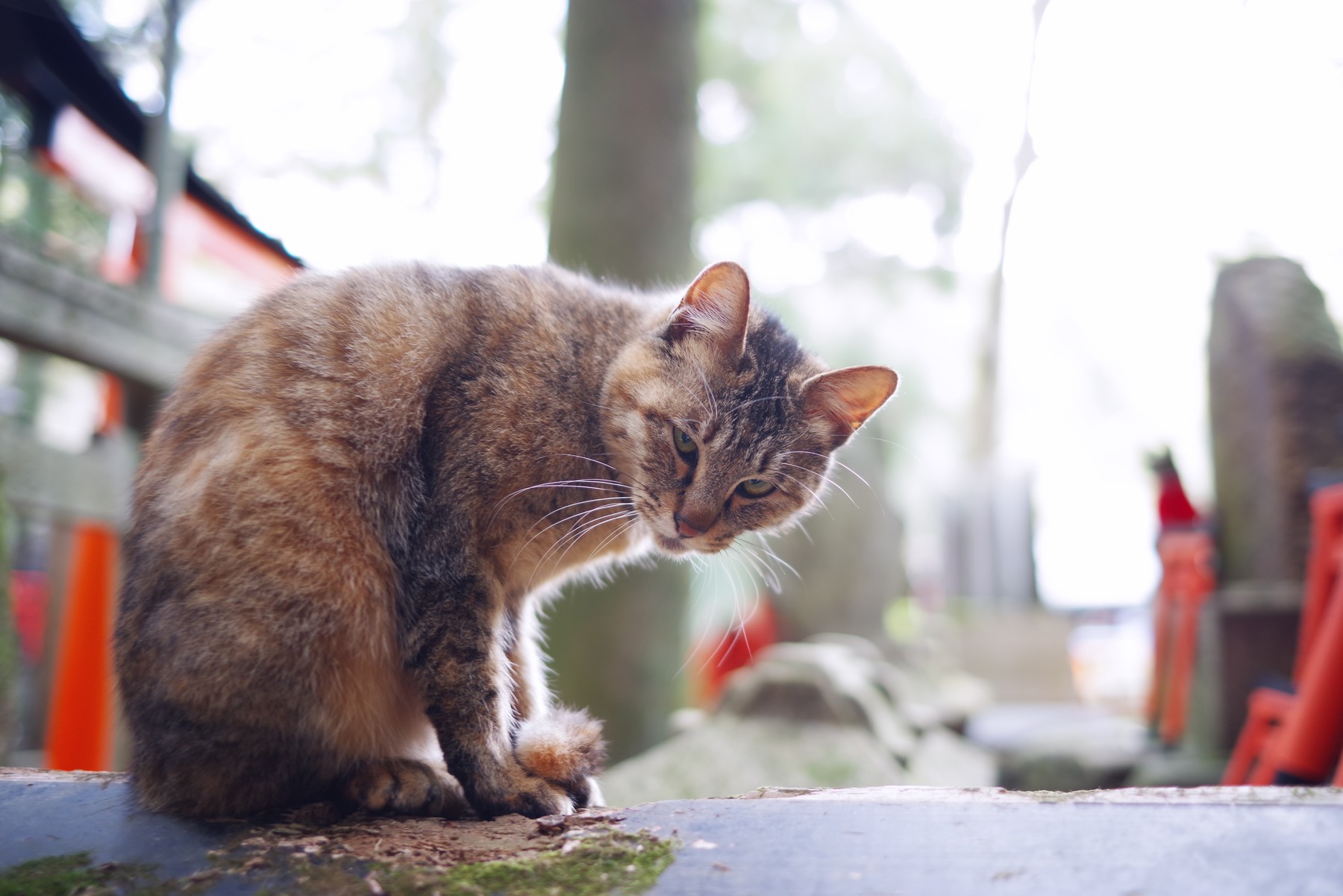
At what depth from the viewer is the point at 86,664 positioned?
201 inches

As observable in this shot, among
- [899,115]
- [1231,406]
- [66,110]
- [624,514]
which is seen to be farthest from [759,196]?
[624,514]

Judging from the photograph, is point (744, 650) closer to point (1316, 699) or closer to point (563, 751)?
point (1316, 699)

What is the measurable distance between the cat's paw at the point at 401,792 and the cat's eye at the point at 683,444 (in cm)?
90

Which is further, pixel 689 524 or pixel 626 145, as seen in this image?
pixel 626 145

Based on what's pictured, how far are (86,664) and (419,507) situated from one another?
437cm

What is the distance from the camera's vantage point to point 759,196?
9.98 metres

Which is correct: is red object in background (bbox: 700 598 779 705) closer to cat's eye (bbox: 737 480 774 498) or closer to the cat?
cat's eye (bbox: 737 480 774 498)

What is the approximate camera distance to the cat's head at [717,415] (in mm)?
2186

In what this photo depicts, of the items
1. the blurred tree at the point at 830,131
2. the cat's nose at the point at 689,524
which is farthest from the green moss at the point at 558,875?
the blurred tree at the point at 830,131

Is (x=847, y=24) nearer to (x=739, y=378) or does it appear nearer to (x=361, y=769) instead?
(x=739, y=378)

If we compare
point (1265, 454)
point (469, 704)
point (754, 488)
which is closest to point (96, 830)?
point (469, 704)

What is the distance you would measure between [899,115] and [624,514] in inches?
365

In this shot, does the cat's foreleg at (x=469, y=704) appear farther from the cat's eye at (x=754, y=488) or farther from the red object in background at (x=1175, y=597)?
the red object in background at (x=1175, y=597)

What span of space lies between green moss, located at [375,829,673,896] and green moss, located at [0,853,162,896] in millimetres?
380
